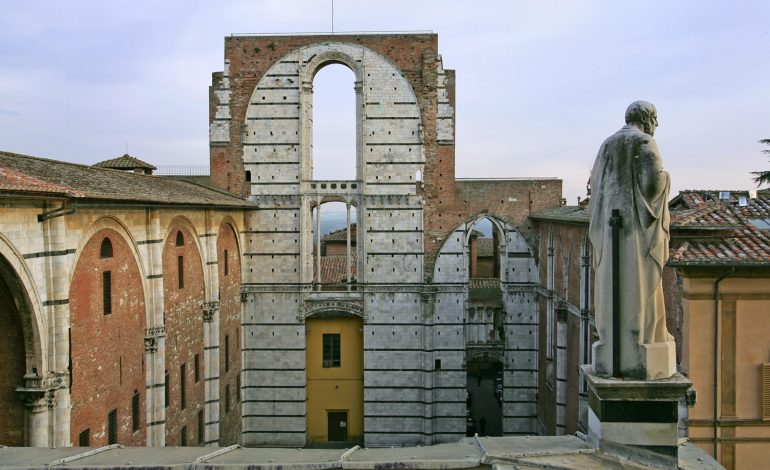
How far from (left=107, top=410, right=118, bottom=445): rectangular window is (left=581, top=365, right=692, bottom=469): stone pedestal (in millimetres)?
10346

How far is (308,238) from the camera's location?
22.2m

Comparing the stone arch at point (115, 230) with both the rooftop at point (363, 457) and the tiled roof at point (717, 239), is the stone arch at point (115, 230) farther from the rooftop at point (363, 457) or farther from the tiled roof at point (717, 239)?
the tiled roof at point (717, 239)

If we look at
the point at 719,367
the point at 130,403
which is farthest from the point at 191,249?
the point at 719,367

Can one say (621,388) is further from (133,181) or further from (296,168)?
(296,168)

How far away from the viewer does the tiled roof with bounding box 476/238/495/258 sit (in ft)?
124

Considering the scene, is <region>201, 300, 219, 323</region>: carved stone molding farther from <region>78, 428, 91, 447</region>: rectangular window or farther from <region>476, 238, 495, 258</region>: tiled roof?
<region>476, 238, 495, 258</region>: tiled roof

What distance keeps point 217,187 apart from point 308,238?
379cm

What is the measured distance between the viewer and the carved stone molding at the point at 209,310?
1798 centimetres

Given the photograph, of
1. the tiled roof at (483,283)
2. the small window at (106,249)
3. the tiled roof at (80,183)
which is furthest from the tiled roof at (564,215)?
the small window at (106,249)

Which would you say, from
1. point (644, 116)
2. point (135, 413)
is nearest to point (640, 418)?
point (644, 116)

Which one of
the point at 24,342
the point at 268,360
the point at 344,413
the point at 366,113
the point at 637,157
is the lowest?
the point at 344,413

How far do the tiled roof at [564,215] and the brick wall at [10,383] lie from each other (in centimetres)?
1203

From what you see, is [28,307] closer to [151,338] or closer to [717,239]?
[151,338]

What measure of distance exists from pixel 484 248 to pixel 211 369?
24.9 metres
